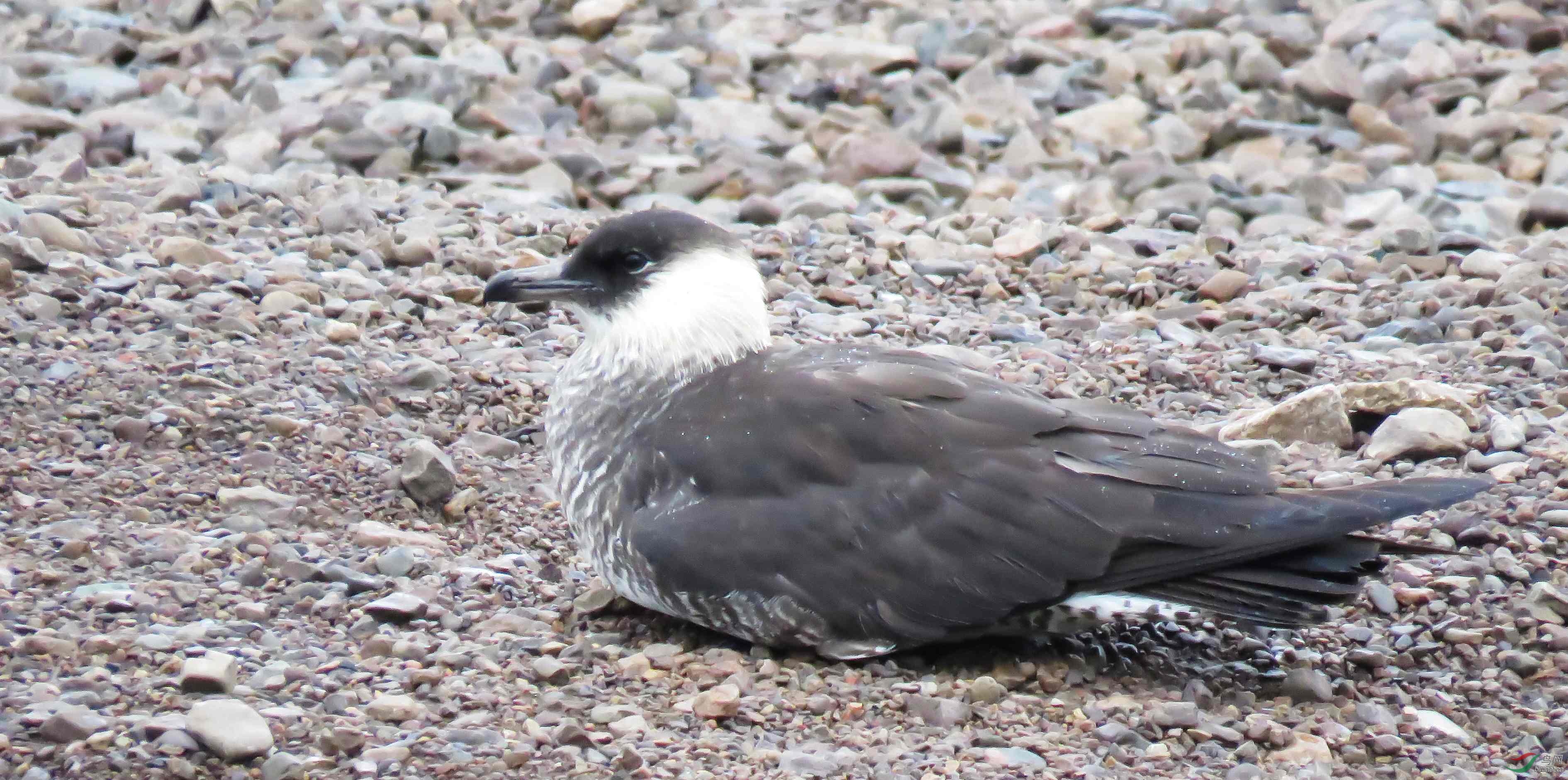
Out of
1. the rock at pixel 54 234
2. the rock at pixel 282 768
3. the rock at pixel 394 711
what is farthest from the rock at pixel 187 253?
the rock at pixel 282 768

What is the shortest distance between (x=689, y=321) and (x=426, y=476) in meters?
0.95

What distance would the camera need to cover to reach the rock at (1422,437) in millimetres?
5883

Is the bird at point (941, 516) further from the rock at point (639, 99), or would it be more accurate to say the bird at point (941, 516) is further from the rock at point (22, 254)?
the rock at point (639, 99)

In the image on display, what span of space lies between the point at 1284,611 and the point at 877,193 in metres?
4.82

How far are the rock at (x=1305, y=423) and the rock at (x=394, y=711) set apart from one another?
9.57 feet

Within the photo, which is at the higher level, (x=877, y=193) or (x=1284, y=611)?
(x=1284, y=611)

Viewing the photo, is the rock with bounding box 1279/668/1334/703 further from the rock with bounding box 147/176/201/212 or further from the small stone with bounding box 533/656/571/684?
the rock with bounding box 147/176/201/212

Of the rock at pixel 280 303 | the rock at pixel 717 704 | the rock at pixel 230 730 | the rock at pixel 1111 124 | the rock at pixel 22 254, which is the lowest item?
the rock at pixel 1111 124

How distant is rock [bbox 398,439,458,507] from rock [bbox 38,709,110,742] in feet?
5.59

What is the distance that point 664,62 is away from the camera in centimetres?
1063

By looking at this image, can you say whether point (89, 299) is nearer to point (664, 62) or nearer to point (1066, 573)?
point (1066, 573)

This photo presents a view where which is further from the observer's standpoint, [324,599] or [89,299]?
[89,299]

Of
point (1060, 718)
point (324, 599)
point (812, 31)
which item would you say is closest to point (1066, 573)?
point (1060, 718)

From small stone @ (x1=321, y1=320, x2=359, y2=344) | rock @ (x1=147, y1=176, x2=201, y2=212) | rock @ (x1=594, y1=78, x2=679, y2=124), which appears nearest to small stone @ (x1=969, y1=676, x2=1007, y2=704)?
small stone @ (x1=321, y1=320, x2=359, y2=344)
